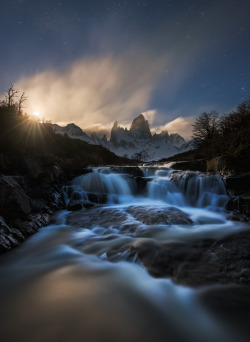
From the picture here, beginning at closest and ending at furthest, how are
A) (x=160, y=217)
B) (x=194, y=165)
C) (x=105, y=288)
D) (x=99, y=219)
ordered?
(x=105, y=288)
(x=160, y=217)
(x=99, y=219)
(x=194, y=165)

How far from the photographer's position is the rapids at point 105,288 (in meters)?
1.84

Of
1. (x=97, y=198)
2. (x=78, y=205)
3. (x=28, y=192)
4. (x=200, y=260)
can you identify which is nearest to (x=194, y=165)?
(x=97, y=198)

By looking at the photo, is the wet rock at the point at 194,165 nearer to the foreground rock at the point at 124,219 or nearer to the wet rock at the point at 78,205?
the foreground rock at the point at 124,219

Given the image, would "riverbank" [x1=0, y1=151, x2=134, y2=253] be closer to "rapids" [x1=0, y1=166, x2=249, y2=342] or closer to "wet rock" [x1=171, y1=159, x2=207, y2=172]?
"rapids" [x1=0, y1=166, x2=249, y2=342]

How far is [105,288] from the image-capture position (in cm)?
270

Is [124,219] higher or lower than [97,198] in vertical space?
lower

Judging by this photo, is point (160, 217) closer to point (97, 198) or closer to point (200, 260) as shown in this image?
point (200, 260)

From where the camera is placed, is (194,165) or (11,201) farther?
(194,165)

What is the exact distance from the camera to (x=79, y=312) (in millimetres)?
2111

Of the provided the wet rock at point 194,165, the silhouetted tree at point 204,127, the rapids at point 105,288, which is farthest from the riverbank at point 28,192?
the silhouetted tree at point 204,127

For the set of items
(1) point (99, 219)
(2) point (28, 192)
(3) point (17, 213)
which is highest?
(2) point (28, 192)

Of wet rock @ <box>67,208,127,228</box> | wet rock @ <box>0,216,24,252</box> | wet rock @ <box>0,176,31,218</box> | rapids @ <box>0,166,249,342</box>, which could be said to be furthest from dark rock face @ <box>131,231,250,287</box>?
wet rock @ <box>0,176,31,218</box>

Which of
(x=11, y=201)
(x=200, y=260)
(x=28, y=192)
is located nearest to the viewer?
(x=200, y=260)

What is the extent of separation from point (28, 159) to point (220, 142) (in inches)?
680
